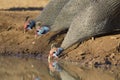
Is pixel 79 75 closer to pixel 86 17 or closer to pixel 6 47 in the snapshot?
pixel 86 17

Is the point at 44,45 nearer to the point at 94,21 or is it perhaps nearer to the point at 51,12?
the point at 51,12

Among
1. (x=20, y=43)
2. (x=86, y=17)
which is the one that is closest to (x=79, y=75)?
(x=86, y=17)

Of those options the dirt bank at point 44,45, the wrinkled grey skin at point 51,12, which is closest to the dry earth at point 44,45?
the dirt bank at point 44,45

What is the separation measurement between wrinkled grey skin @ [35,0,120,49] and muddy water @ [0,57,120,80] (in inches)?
41.8

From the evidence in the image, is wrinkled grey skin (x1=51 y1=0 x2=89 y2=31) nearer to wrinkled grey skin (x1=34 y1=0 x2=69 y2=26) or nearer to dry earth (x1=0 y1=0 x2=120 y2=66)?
dry earth (x1=0 y1=0 x2=120 y2=66)

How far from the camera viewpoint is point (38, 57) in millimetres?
17641

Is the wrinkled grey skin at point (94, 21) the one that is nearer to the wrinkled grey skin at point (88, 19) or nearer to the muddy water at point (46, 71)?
the wrinkled grey skin at point (88, 19)

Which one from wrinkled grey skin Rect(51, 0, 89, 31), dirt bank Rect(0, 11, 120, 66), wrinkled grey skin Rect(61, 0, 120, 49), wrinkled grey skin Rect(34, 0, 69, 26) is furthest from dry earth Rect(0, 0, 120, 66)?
wrinkled grey skin Rect(34, 0, 69, 26)

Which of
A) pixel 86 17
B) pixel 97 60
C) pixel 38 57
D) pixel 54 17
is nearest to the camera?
pixel 97 60

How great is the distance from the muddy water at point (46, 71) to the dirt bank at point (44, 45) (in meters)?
0.39

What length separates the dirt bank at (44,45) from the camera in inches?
614

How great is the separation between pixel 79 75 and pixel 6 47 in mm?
4717

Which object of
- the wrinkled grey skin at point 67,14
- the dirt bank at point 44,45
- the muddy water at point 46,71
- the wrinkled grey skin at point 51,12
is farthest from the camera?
the wrinkled grey skin at point 51,12

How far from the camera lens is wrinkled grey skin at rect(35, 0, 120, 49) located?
1608 centimetres
